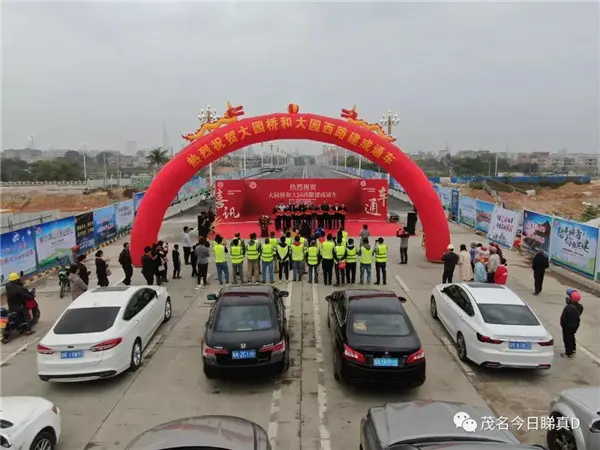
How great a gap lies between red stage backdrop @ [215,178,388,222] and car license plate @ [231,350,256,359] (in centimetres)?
1934

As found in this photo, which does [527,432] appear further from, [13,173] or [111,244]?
[13,173]

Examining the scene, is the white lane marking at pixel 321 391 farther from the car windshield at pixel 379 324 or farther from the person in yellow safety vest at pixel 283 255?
the person in yellow safety vest at pixel 283 255

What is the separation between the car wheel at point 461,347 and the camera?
348 inches

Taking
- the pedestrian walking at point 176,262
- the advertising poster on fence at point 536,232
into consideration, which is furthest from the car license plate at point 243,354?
the advertising poster on fence at point 536,232

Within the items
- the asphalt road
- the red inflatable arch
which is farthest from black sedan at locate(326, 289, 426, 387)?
the red inflatable arch

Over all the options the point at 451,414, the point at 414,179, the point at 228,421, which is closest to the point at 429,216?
the point at 414,179

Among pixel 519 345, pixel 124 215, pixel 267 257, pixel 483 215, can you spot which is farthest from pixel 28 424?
pixel 483 215

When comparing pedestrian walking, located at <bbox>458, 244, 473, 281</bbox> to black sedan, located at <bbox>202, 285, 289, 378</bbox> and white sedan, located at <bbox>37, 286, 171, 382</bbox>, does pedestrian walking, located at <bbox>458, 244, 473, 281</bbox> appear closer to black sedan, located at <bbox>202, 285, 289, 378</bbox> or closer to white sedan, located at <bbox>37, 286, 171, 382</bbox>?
black sedan, located at <bbox>202, 285, 289, 378</bbox>

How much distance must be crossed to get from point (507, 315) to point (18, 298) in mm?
9998

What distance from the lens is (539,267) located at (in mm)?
13117

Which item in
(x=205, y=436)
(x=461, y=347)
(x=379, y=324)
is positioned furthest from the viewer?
(x=461, y=347)

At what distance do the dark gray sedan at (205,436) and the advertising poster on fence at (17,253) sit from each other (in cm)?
1110

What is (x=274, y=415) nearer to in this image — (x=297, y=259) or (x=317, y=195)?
(x=297, y=259)

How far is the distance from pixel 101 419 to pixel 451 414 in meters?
4.94
